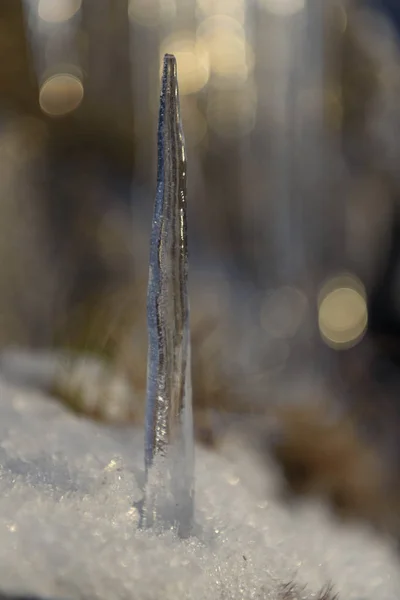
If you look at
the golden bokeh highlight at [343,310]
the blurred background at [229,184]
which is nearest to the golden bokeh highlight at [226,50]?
the blurred background at [229,184]

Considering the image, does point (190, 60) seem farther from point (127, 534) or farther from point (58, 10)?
point (127, 534)

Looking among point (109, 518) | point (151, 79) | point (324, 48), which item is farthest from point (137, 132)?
point (109, 518)

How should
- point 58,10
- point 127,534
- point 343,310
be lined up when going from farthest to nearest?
1. point 343,310
2. point 58,10
3. point 127,534

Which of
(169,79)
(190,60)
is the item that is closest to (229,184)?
(190,60)

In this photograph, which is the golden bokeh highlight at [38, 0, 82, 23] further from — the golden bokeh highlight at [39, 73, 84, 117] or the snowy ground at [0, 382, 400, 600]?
the snowy ground at [0, 382, 400, 600]

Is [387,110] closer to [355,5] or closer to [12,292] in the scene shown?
[355,5]
